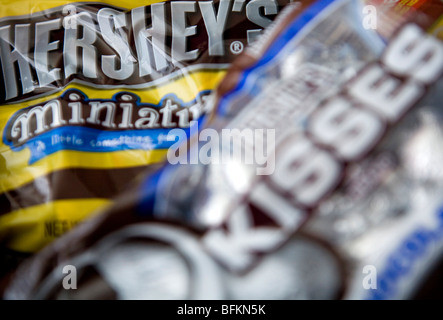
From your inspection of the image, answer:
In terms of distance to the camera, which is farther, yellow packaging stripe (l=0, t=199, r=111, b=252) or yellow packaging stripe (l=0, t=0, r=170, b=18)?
yellow packaging stripe (l=0, t=0, r=170, b=18)

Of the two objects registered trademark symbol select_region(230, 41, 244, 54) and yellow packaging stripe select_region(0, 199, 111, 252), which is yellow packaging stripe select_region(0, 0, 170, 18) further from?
yellow packaging stripe select_region(0, 199, 111, 252)

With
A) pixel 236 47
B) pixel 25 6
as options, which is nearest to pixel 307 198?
pixel 236 47

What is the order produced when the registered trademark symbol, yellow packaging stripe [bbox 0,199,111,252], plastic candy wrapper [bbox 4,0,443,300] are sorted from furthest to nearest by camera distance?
the registered trademark symbol
yellow packaging stripe [bbox 0,199,111,252]
plastic candy wrapper [bbox 4,0,443,300]

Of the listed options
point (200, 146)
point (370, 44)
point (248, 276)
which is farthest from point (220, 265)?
point (370, 44)

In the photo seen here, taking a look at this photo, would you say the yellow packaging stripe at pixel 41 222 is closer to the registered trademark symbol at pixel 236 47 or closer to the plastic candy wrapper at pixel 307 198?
the plastic candy wrapper at pixel 307 198

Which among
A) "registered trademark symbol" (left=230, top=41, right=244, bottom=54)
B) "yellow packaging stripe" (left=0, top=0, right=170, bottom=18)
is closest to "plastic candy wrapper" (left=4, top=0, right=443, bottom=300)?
"registered trademark symbol" (left=230, top=41, right=244, bottom=54)

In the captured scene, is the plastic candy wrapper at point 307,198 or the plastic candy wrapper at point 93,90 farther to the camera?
the plastic candy wrapper at point 93,90

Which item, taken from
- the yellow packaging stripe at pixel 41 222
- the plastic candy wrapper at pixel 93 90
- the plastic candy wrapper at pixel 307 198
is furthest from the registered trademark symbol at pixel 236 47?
the yellow packaging stripe at pixel 41 222
